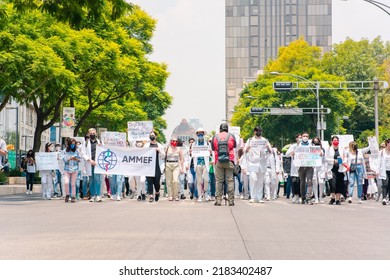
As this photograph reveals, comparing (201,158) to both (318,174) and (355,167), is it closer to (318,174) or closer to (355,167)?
(318,174)

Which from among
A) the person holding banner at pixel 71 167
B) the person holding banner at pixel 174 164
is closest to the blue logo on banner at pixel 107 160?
the person holding banner at pixel 71 167

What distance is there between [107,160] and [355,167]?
7.34m

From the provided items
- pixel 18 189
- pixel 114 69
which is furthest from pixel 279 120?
pixel 18 189

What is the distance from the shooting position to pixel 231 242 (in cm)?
1101

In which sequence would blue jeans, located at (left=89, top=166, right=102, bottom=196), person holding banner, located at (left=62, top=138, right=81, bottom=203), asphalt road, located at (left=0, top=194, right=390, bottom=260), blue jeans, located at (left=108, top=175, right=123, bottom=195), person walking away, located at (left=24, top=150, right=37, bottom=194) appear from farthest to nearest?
person walking away, located at (left=24, top=150, right=37, bottom=194)
blue jeans, located at (left=108, top=175, right=123, bottom=195)
blue jeans, located at (left=89, top=166, right=102, bottom=196)
person holding banner, located at (left=62, top=138, right=81, bottom=203)
asphalt road, located at (left=0, top=194, right=390, bottom=260)

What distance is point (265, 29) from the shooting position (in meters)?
194

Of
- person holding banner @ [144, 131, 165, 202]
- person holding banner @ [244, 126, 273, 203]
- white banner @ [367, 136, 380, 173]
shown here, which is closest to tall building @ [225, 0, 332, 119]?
white banner @ [367, 136, 380, 173]

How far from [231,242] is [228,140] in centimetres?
1082

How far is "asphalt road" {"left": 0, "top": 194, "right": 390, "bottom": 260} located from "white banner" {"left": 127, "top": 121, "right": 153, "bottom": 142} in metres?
16.6

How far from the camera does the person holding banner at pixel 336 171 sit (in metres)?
23.9

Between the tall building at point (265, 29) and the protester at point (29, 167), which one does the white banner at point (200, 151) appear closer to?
the protester at point (29, 167)

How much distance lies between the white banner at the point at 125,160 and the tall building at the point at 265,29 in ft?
527

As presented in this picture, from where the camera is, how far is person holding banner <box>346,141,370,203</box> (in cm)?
2606

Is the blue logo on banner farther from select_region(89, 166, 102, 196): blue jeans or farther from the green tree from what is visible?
the green tree
